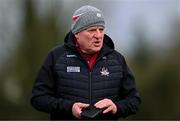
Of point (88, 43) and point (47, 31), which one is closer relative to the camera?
point (88, 43)

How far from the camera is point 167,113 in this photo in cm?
2406

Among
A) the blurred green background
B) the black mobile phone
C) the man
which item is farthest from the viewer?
the blurred green background

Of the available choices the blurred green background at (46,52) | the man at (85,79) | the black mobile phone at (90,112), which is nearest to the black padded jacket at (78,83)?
the man at (85,79)

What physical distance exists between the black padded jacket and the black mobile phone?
0.12m

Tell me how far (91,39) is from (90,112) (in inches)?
22.1

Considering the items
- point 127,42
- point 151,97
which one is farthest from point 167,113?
point 127,42

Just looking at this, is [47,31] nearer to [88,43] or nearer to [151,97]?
[151,97]

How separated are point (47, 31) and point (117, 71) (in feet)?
61.8

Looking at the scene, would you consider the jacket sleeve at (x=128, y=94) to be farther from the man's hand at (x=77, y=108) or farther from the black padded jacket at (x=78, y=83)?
Result: the man's hand at (x=77, y=108)

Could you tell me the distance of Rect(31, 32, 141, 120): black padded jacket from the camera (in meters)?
5.43

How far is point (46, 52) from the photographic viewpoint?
2386 cm

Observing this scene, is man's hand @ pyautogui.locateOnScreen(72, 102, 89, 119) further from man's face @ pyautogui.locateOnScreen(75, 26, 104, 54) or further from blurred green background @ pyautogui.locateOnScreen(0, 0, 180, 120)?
blurred green background @ pyautogui.locateOnScreen(0, 0, 180, 120)

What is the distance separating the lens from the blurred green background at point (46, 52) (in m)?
23.3

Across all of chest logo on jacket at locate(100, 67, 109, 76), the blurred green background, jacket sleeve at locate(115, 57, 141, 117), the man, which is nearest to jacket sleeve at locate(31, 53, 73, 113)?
the man
